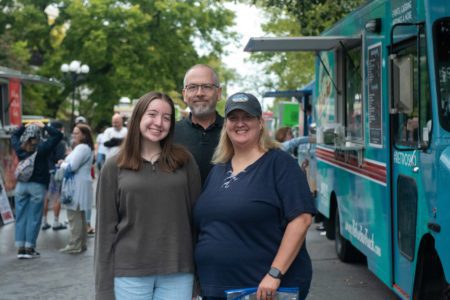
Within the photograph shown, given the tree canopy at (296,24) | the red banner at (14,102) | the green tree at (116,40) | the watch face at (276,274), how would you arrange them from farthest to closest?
1. the green tree at (116,40)
2. the red banner at (14,102)
3. the tree canopy at (296,24)
4. the watch face at (276,274)

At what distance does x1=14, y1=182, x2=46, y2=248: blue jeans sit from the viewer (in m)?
10.2

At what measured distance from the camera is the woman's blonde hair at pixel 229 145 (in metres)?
3.72

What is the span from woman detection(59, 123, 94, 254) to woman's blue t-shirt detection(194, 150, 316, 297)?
710 centimetres

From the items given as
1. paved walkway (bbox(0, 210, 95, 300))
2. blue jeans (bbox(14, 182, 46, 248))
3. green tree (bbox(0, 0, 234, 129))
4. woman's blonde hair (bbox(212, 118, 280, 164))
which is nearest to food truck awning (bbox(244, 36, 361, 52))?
paved walkway (bbox(0, 210, 95, 300))

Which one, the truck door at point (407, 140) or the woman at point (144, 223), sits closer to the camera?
the woman at point (144, 223)

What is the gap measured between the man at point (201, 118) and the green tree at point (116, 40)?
30.6 meters

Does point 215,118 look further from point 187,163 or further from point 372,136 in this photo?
point 372,136

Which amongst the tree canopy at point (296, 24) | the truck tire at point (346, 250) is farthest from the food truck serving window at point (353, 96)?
the tree canopy at point (296, 24)

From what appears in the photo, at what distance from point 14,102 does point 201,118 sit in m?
15.4

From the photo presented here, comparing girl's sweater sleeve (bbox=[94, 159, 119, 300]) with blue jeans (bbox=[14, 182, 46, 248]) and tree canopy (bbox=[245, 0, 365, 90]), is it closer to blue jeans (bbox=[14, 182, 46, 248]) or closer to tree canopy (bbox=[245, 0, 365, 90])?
blue jeans (bbox=[14, 182, 46, 248])

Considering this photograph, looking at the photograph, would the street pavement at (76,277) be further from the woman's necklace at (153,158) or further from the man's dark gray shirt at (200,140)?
the woman's necklace at (153,158)

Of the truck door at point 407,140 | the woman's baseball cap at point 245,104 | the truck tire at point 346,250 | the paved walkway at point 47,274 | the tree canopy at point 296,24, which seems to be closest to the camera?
the woman's baseball cap at point 245,104

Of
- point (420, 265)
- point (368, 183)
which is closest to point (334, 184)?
point (368, 183)

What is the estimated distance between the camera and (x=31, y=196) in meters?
10.2
